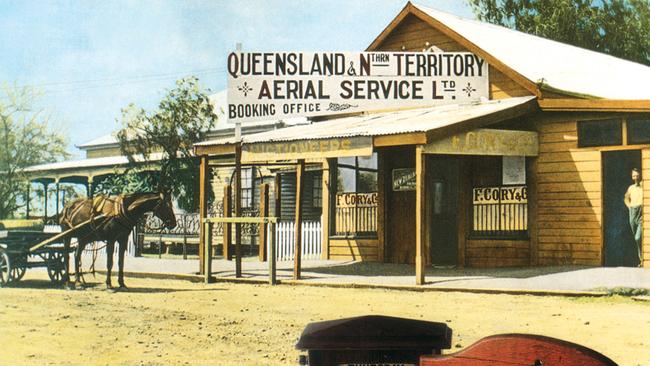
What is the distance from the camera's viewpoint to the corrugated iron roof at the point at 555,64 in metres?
13.2

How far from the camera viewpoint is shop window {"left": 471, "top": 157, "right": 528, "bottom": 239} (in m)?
13.6

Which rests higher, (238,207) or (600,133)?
(600,133)

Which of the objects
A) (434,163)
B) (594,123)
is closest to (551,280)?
(594,123)

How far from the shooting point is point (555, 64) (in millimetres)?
14766

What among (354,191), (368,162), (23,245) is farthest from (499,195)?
(23,245)

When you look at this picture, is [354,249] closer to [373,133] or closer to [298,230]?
[298,230]

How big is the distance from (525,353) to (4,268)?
10711 mm

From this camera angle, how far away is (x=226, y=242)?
51.6ft

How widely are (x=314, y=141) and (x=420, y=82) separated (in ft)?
16.1

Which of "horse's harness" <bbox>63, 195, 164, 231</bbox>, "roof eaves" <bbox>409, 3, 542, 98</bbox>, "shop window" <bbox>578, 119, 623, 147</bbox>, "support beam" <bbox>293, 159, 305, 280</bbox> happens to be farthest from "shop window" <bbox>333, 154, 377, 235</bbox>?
"horse's harness" <bbox>63, 195, 164, 231</bbox>

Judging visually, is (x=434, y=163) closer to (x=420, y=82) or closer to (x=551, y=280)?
(x=551, y=280)

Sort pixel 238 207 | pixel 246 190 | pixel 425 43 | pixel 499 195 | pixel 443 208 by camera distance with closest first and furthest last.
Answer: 1. pixel 238 207
2. pixel 499 195
3. pixel 443 208
4. pixel 425 43
5. pixel 246 190

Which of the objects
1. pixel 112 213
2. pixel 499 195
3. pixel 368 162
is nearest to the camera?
pixel 112 213

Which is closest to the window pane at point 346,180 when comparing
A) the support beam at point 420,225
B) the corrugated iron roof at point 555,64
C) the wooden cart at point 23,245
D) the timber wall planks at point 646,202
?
the corrugated iron roof at point 555,64
